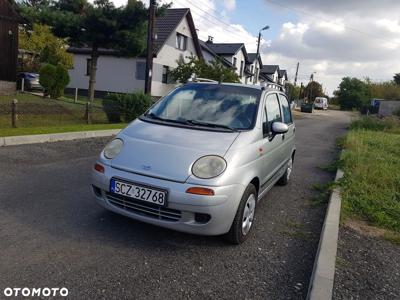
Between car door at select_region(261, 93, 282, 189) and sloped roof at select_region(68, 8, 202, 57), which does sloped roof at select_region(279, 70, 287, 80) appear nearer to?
sloped roof at select_region(68, 8, 202, 57)

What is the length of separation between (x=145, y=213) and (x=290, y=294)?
152 cm

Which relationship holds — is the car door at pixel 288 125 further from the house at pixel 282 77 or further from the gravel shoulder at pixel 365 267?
the house at pixel 282 77

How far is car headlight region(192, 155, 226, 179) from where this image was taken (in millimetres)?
3387

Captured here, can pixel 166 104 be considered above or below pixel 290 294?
above

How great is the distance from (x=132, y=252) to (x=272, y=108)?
2.83 m

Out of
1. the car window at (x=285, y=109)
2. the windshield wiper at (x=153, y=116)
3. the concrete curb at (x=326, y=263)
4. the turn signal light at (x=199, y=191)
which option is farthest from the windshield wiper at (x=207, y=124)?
the car window at (x=285, y=109)

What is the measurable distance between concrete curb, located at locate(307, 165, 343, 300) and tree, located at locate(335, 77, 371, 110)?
7951 cm

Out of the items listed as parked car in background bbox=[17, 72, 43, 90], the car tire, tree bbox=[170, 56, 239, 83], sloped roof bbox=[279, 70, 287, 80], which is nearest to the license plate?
the car tire

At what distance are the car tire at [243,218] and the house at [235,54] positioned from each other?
38014 mm

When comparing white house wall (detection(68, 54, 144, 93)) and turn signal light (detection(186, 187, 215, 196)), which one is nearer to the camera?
turn signal light (detection(186, 187, 215, 196))

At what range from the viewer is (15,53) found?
21.2 meters

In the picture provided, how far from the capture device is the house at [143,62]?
1107 inches

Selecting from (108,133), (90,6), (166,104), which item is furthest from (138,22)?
(166,104)

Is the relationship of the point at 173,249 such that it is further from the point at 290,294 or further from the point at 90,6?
the point at 90,6
